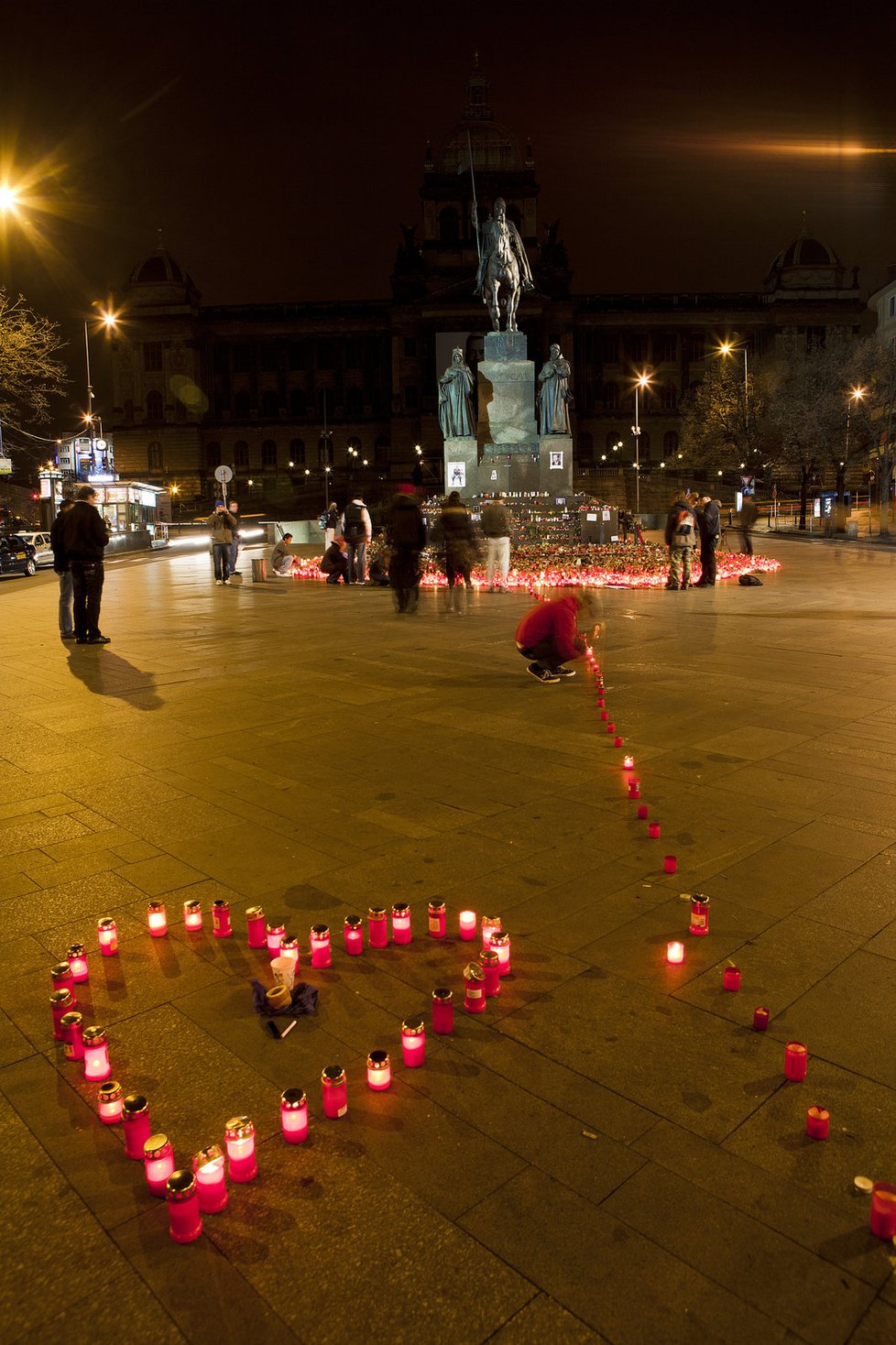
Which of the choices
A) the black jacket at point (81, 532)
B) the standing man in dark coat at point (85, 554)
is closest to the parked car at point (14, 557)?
the standing man in dark coat at point (85, 554)

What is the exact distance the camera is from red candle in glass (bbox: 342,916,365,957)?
14.6ft

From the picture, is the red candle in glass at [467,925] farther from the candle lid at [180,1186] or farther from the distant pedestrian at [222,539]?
the distant pedestrian at [222,539]

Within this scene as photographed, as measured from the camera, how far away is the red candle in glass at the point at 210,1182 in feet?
9.28

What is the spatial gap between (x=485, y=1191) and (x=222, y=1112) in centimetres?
93

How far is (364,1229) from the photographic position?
280 cm

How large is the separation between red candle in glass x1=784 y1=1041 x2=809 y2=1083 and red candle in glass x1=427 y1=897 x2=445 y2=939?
1.64 metres

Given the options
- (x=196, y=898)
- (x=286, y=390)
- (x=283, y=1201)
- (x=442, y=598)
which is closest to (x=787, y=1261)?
(x=283, y=1201)

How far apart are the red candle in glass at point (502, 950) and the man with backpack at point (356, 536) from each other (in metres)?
17.0

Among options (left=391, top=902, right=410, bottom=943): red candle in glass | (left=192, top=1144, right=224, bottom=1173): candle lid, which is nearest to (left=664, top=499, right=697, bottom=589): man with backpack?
(left=391, top=902, right=410, bottom=943): red candle in glass

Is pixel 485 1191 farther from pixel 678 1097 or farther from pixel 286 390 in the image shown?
pixel 286 390

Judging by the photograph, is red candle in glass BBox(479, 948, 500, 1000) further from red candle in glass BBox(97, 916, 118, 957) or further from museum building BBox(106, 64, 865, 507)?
museum building BBox(106, 64, 865, 507)

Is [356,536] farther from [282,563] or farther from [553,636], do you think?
[553,636]

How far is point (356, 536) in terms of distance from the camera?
70.6 feet

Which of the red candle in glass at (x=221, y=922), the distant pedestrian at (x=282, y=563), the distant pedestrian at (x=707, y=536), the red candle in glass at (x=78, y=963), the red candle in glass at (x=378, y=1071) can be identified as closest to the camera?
the red candle in glass at (x=378, y=1071)
